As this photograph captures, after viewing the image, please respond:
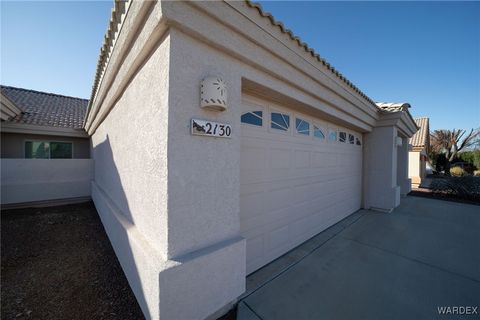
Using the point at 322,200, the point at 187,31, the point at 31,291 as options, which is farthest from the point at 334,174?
the point at 31,291

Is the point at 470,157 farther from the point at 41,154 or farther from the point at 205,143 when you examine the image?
the point at 41,154

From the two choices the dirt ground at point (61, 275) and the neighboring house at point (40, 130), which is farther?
the neighboring house at point (40, 130)

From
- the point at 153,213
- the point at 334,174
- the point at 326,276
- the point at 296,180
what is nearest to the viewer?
the point at 153,213

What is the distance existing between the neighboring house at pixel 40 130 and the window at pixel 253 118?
33.9ft

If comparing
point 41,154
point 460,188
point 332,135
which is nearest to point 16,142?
point 41,154

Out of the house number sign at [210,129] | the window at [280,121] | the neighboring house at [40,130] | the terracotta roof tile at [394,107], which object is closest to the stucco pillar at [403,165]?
the terracotta roof tile at [394,107]

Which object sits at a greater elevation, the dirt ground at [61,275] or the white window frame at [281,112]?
the white window frame at [281,112]

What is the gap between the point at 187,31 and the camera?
1.86 meters

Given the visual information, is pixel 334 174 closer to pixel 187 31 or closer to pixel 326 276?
pixel 326 276

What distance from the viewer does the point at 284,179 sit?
11.9 feet

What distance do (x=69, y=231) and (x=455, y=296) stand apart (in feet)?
25.9

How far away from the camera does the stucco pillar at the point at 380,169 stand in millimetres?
6609

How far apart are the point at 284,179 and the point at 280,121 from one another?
3.68 ft

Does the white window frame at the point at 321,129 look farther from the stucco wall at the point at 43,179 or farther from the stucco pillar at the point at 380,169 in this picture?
the stucco wall at the point at 43,179
